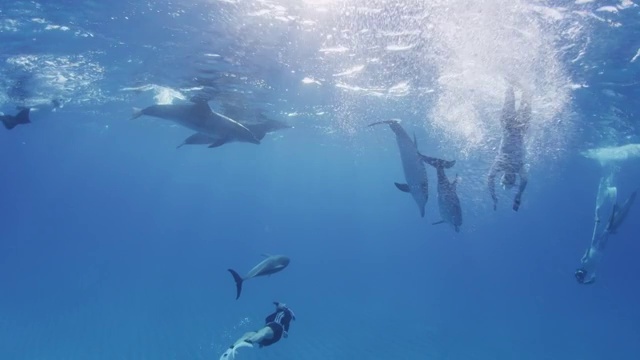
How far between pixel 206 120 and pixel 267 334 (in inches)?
350

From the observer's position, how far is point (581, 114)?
2308 centimetres

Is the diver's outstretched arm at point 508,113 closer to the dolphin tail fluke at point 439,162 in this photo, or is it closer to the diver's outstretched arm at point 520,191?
the diver's outstretched arm at point 520,191

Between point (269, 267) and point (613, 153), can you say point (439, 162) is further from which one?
point (613, 153)

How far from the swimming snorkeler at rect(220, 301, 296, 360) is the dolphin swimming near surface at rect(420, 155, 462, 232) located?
2241 mm

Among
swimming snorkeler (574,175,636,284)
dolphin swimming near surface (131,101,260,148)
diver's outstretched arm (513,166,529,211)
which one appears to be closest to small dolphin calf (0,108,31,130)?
dolphin swimming near surface (131,101,260,148)

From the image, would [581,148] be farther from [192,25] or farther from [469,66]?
[192,25]

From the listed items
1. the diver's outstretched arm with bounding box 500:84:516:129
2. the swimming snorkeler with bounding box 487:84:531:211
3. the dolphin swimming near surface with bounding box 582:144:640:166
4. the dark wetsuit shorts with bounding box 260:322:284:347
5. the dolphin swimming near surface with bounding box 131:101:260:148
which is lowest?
the dolphin swimming near surface with bounding box 131:101:260:148

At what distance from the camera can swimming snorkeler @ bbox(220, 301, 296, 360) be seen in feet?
14.3

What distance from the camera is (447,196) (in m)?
4.05

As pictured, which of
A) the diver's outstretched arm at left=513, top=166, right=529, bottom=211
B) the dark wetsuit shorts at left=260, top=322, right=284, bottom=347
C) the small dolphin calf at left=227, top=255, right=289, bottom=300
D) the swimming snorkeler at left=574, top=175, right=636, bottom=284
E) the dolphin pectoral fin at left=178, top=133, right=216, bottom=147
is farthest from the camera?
the dolphin pectoral fin at left=178, top=133, right=216, bottom=147

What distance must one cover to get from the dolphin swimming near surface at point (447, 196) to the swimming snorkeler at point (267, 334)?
88.2 inches

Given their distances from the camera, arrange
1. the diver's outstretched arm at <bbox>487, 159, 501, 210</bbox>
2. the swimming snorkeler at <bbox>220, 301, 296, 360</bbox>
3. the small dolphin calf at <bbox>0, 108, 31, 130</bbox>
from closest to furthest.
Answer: the diver's outstretched arm at <bbox>487, 159, 501, 210</bbox>
the swimming snorkeler at <bbox>220, 301, 296, 360</bbox>
the small dolphin calf at <bbox>0, 108, 31, 130</bbox>

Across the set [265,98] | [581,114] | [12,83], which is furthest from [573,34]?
[12,83]

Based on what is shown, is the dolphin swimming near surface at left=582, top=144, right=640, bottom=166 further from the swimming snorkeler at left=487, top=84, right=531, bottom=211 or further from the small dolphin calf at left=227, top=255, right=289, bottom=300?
the swimming snorkeler at left=487, top=84, right=531, bottom=211
